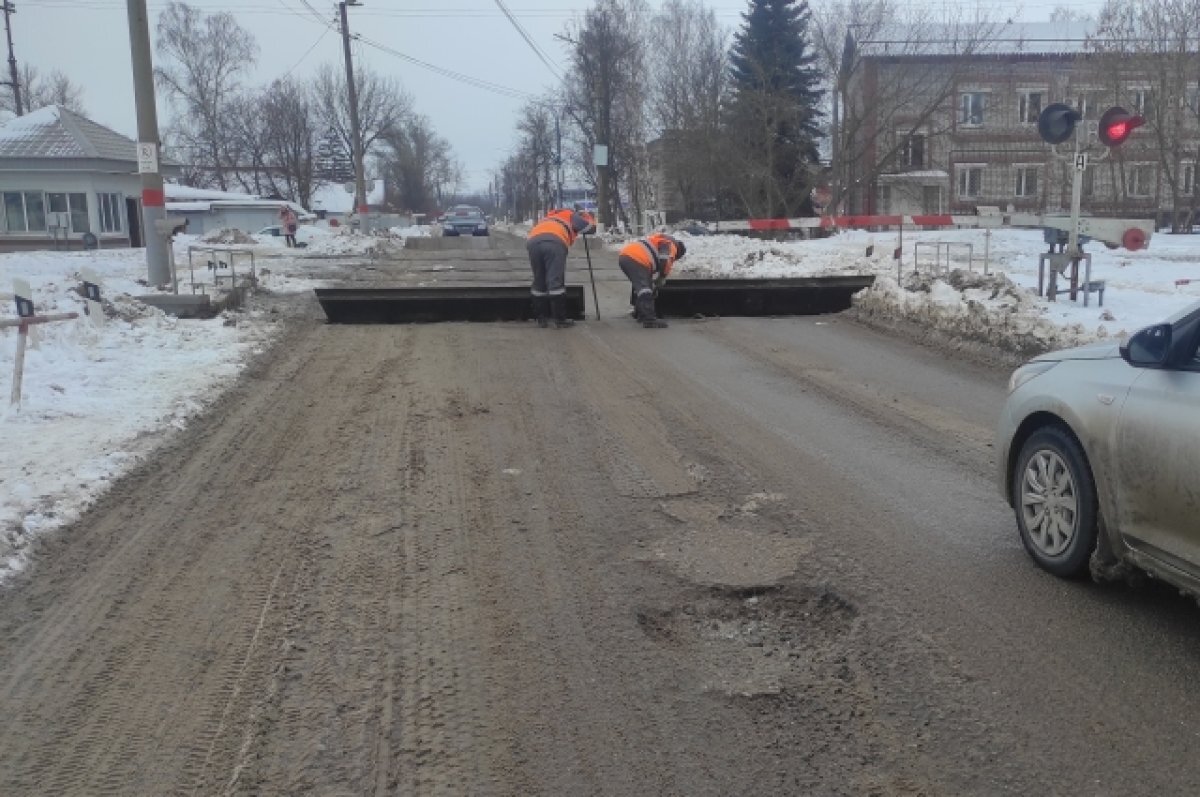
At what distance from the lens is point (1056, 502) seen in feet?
15.1

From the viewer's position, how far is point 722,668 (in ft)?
12.7

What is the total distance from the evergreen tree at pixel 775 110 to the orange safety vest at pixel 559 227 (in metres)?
24.6

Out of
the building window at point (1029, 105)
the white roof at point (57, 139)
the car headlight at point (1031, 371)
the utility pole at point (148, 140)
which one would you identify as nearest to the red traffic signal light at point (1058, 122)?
the car headlight at point (1031, 371)

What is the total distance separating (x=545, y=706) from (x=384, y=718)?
1.85 feet

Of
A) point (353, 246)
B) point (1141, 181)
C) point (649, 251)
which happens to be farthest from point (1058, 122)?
point (1141, 181)

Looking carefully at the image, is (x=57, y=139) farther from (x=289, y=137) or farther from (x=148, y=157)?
(x=289, y=137)

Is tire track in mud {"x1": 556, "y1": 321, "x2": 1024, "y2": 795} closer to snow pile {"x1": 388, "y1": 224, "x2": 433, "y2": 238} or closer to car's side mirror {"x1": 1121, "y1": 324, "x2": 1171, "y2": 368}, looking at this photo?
car's side mirror {"x1": 1121, "y1": 324, "x2": 1171, "y2": 368}

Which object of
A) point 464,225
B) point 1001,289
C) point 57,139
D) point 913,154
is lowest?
point 1001,289

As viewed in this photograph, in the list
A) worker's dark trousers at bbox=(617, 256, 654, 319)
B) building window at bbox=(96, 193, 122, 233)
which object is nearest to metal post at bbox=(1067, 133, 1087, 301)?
worker's dark trousers at bbox=(617, 256, 654, 319)

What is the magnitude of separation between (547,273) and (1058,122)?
275 inches

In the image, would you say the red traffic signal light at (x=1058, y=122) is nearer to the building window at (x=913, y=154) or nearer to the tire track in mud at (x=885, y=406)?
the tire track in mud at (x=885, y=406)

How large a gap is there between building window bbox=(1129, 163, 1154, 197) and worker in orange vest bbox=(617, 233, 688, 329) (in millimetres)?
33617

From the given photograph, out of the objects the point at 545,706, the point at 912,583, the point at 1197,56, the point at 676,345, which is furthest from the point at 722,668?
the point at 1197,56

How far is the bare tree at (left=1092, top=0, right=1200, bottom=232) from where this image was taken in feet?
103
